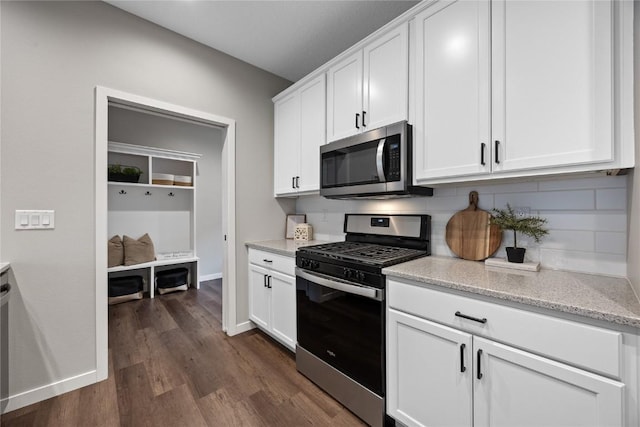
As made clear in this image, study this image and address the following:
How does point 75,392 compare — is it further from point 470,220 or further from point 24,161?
point 470,220

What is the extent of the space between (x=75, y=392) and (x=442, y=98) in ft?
9.78

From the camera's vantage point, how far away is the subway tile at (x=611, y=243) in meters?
1.24

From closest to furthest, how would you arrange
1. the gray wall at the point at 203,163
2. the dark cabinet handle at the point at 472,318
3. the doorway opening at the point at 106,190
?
the dark cabinet handle at the point at 472,318
the doorway opening at the point at 106,190
the gray wall at the point at 203,163

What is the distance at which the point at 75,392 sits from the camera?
178 cm

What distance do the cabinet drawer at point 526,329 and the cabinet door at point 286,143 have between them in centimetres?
165

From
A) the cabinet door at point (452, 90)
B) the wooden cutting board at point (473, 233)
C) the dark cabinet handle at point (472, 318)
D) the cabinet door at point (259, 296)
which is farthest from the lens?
the cabinet door at point (259, 296)

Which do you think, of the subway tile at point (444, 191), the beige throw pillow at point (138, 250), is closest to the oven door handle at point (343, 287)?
the subway tile at point (444, 191)

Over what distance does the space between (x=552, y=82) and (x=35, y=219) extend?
292 cm

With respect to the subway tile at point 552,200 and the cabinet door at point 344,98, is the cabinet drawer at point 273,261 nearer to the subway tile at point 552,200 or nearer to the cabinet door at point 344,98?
the cabinet door at point 344,98

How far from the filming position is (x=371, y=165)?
183 cm

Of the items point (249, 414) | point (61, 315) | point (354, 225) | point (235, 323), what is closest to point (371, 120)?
point (354, 225)

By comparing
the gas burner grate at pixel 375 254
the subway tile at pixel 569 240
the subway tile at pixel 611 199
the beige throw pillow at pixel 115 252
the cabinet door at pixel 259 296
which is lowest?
the cabinet door at pixel 259 296

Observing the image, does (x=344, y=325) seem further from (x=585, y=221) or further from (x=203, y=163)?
(x=203, y=163)

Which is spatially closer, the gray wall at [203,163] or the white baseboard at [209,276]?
the gray wall at [203,163]
